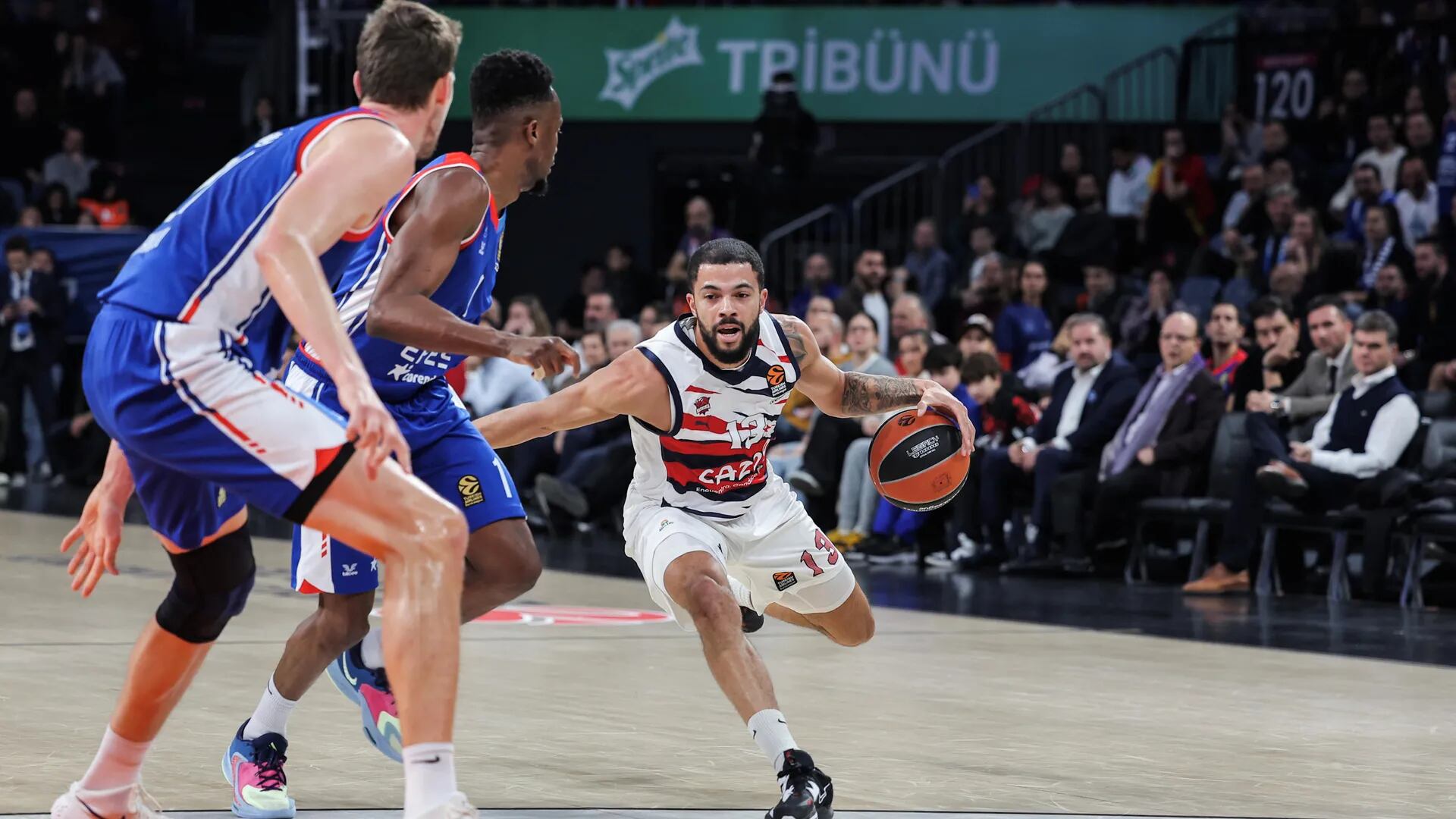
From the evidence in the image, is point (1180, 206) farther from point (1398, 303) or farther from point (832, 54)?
point (832, 54)

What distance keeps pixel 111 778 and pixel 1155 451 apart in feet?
25.2

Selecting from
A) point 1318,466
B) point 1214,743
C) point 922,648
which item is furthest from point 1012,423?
point 1214,743

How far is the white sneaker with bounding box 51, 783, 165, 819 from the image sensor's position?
163 inches

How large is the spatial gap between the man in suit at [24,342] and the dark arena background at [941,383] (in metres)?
0.04

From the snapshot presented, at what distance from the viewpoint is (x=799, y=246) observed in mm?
17766

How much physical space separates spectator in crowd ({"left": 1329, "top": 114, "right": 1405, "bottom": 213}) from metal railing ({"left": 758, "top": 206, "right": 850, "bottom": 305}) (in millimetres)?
4578

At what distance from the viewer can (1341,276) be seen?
12.8 meters

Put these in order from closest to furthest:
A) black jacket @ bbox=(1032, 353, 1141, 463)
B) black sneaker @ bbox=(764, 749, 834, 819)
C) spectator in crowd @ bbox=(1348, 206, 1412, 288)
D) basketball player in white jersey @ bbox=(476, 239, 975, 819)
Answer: black sneaker @ bbox=(764, 749, 834, 819)
basketball player in white jersey @ bbox=(476, 239, 975, 819)
black jacket @ bbox=(1032, 353, 1141, 463)
spectator in crowd @ bbox=(1348, 206, 1412, 288)

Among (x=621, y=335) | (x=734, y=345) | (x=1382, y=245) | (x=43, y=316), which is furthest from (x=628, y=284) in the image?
(x=734, y=345)

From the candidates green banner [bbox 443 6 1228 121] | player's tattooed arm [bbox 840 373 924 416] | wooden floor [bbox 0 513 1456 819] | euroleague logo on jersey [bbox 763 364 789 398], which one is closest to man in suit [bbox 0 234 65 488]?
green banner [bbox 443 6 1228 121]

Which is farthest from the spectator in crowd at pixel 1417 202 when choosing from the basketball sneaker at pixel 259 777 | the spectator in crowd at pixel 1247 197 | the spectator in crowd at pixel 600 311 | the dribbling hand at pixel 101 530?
the dribbling hand at pixel 101 530

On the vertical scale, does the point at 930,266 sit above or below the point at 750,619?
above

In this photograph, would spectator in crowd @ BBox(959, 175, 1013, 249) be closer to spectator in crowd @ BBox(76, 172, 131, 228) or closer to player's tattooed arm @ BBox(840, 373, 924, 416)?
spectator in crowd @ BBox(76, 172, 131, 228)

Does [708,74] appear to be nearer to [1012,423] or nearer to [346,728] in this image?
[1012,423]
